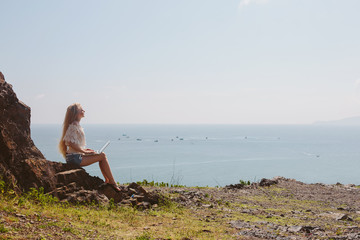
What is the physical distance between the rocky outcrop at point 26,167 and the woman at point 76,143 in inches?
16.5

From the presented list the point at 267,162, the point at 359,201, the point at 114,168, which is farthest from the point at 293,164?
the point at 359,201

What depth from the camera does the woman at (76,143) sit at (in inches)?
443

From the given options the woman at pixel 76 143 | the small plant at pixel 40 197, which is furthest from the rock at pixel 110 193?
the small plant at pixel 40 197

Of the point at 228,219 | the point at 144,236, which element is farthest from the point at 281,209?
the point at 144,236

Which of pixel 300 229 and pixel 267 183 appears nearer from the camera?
pixel 300 229

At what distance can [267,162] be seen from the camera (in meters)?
115

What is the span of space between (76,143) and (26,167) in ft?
5.99

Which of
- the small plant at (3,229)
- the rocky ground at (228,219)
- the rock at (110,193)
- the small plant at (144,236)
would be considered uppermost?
the small plant at (3,229)

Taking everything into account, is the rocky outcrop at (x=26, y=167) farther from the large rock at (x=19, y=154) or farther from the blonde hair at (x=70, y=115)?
the blonde hair at (x=70, y=115)

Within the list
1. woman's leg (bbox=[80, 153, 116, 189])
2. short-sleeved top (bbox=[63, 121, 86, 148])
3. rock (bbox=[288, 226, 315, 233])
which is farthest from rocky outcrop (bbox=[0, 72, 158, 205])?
rock (bbox=[288, 226, 315, 233])

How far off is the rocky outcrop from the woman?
0.42 m

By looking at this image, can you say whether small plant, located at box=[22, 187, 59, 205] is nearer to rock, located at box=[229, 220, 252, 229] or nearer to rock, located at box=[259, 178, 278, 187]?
rock, located at box=[229, 220, 252, 229]

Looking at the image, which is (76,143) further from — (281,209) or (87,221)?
(281,209)

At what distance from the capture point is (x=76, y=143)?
37.0 ft
